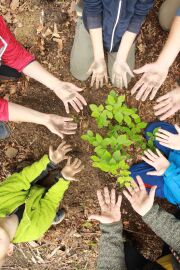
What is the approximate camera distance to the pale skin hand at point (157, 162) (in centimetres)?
233

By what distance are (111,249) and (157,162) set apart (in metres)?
0.64

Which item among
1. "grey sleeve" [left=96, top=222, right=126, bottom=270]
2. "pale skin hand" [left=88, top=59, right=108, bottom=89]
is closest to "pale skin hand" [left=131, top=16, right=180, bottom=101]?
"pale skin hand" [left=88, top=59, right=108, bottom=89]

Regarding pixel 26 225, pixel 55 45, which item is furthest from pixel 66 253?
pixel 55 45

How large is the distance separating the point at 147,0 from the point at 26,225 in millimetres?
1565

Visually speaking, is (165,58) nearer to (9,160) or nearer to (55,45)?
(55,45)

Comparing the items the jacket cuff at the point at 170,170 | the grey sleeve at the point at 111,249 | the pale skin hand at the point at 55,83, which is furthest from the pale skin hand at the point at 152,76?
the grey sleeve at the point at 111,249

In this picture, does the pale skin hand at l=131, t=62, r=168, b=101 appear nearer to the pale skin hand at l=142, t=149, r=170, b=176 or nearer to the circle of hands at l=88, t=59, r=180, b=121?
the circle of hands at l=88, t=59, r=180, b=121

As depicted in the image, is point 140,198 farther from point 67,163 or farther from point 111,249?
point 67,163

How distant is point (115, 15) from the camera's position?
1.99m

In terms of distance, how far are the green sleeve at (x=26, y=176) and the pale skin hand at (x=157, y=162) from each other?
71cm

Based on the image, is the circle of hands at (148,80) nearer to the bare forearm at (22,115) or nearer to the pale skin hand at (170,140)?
the pale skin hand at (170,140)

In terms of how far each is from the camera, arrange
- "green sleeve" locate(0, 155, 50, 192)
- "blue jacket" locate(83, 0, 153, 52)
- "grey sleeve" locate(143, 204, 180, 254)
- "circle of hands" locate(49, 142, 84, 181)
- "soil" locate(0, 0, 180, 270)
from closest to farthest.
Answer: "blue jacket" locate(83, 0, 153, 52), "grey sleeve" locate(143, 204, 180, 254), "green sleeve" locate(0, 155, 50, 192), "circle of hands" locate(49, 142, 84, 181), "soil" locate(0, 0, 180, 270)

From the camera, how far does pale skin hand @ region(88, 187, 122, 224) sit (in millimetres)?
2234

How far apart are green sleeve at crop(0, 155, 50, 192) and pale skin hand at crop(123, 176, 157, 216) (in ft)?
2.03
